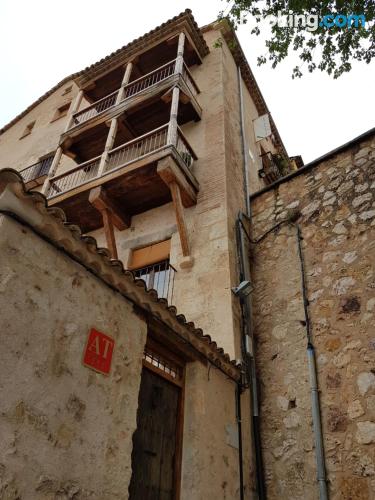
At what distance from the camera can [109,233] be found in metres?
7.86

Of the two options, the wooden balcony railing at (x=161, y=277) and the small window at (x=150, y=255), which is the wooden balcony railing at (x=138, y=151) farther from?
the wooden balcony railing at (x=161, y=277)

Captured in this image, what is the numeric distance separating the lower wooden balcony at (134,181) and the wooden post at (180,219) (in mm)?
144

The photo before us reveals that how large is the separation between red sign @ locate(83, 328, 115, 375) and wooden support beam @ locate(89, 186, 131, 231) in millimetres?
4876

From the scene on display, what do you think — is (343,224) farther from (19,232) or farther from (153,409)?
(19,232)

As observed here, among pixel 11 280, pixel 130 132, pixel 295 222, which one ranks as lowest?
pixel 11 280

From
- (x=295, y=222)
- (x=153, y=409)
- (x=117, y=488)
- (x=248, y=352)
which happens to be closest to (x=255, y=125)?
(x=295, y=222)

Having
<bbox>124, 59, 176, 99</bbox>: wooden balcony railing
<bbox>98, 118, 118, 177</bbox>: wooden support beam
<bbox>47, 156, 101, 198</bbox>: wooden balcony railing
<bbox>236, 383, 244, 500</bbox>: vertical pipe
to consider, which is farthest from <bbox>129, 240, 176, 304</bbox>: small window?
<bbox>124, 59, 176, 99</bbox>: wooden balcony railing

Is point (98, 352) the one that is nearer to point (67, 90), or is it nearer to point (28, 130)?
point (28, 130)

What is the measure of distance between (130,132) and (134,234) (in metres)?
3.27

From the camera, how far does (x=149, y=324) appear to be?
4.22 m

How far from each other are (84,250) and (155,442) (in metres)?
2.15

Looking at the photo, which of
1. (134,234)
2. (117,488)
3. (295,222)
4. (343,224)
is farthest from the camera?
(134,234)

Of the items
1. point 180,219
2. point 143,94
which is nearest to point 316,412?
point 180,219

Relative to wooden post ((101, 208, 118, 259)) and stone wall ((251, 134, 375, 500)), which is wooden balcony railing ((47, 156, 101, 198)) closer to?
wooden post ((101, 208, 118, 259))
